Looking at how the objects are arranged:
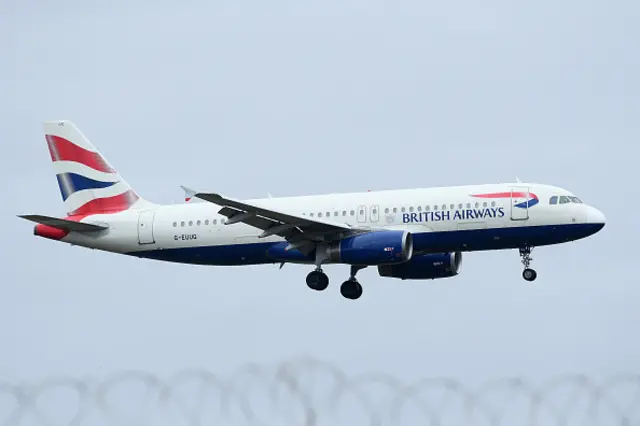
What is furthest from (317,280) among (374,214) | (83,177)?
(83,177)

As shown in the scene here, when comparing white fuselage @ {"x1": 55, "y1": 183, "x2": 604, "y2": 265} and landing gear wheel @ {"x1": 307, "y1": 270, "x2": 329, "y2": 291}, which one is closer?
white fuselage @ {"x1": 55, "y1": 183, "x2": 604, "y2": 265}

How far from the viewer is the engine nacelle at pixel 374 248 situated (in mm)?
69312

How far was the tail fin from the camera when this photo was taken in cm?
7800

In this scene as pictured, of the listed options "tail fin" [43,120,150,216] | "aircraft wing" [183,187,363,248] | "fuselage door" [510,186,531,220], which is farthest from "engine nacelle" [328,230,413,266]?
"tail fin" [43,120,150,216]

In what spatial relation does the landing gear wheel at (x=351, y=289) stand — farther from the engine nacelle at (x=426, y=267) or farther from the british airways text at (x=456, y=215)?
the british airways text at (x=456, y=215)

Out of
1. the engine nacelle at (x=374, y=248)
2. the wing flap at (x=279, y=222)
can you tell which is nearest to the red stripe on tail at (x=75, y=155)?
the wing flap at (x=279, y=222)

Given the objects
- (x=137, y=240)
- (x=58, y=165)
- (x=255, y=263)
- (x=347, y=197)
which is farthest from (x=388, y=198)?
(x=58, y=165)

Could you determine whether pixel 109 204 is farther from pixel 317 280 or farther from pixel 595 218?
pixel 595 218

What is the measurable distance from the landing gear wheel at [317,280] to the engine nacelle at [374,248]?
1.84 meters

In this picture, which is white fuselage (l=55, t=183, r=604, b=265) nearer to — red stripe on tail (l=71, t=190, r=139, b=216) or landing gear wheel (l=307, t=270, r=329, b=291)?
landing gear wheel (l=307, t=270, r=329, b=291)

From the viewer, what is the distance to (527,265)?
71.4 metres

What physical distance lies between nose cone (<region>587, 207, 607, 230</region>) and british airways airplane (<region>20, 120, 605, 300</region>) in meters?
0.09

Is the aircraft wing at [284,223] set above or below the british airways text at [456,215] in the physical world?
below

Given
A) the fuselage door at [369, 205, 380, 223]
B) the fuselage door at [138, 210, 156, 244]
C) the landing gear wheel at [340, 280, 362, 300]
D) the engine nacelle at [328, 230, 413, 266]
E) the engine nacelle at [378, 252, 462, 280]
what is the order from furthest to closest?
the engine nacelle at [378, 252, 462, 280] < the fuselage door at [138, 210, 156, 244] < the landing gear wheel at [340, 280, 362, 300] < the fuselage door at [369, 205, 380, 223] < the engine nacelle at [328, 230, 413, 266]
